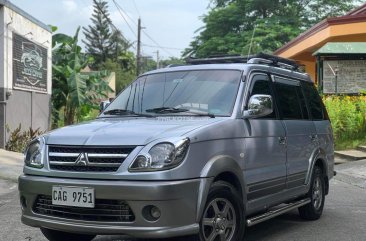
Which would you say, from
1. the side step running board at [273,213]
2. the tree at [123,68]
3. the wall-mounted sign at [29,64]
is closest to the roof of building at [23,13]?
the wall-mounted sign at [29,64]

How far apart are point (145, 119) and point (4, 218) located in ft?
10.1

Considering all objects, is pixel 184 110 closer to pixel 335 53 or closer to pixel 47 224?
pixel 47 224

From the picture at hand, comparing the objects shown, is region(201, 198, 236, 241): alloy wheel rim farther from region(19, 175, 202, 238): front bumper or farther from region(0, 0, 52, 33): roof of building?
region(0, 0, 52, 33): roof of building

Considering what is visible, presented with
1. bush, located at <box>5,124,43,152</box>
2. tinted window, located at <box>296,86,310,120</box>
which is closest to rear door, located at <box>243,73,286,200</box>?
tinted window, located at <box>296,86,310,120</box>

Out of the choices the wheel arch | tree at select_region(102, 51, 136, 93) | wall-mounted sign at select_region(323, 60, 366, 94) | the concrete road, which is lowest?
the concrete road

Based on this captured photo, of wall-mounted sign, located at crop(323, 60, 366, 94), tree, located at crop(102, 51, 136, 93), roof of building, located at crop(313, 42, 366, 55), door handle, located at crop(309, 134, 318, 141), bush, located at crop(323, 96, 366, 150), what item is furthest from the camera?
tree, located at crop(102, 51, 136, 93)

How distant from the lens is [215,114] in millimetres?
5359

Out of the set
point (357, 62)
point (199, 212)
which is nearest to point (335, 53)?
point (357, 62)

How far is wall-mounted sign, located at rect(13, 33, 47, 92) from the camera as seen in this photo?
16297 millimetres

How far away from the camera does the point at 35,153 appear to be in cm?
504

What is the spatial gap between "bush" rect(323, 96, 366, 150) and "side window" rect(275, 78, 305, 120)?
8810 mm

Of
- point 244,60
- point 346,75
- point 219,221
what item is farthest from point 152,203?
point 346,75

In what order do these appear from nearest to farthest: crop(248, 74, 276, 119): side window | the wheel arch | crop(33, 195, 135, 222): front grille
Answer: crop(33, 195, 135, 222): front grille < the wheel arch < crop(248, 74, 276, 119): side window

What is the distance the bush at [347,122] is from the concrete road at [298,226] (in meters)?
6.86
